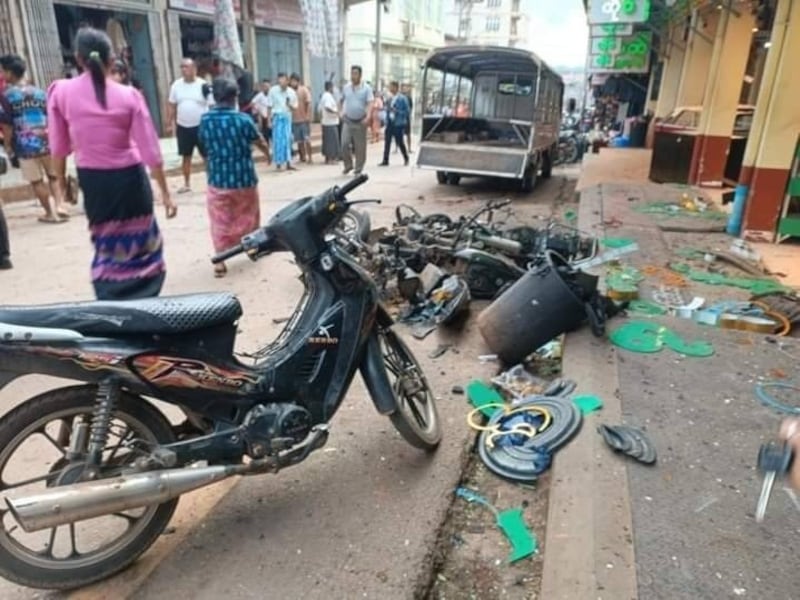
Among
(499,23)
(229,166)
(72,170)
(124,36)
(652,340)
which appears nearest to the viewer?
(652,340)

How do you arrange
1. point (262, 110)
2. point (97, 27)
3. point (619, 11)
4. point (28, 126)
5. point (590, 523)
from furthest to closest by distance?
point (262, 110), point (97, 27), point (619, 11), point (28, 126), point (590, 523)

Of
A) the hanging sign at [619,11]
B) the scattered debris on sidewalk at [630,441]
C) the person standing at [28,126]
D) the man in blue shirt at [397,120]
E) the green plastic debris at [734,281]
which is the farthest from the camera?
the man in blue shirt at [397,120]

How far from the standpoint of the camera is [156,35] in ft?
46.6

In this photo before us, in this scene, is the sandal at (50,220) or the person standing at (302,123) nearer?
the sandal at (50,220)

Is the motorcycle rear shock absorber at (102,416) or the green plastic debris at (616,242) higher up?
the motorcycle rear shock absorber at (102,416)

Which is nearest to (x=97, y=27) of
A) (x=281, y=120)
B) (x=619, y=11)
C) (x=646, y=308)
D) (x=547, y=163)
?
(x=281, y=120)

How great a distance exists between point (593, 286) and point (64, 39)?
1339 centimetres

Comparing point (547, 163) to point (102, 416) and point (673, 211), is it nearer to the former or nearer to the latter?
point (673, 211)

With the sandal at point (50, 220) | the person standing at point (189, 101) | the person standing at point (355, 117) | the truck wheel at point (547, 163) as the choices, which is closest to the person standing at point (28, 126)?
the sandal at point (50, 220)

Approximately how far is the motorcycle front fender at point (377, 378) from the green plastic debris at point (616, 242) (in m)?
4.21

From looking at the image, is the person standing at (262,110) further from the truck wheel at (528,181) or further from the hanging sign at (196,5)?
the truck wheel at (528,181)

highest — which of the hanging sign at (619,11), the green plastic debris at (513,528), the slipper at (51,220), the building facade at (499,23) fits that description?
the building facade at (499,23)

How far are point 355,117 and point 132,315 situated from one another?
1032 cm

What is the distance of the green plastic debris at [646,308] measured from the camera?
437cm
